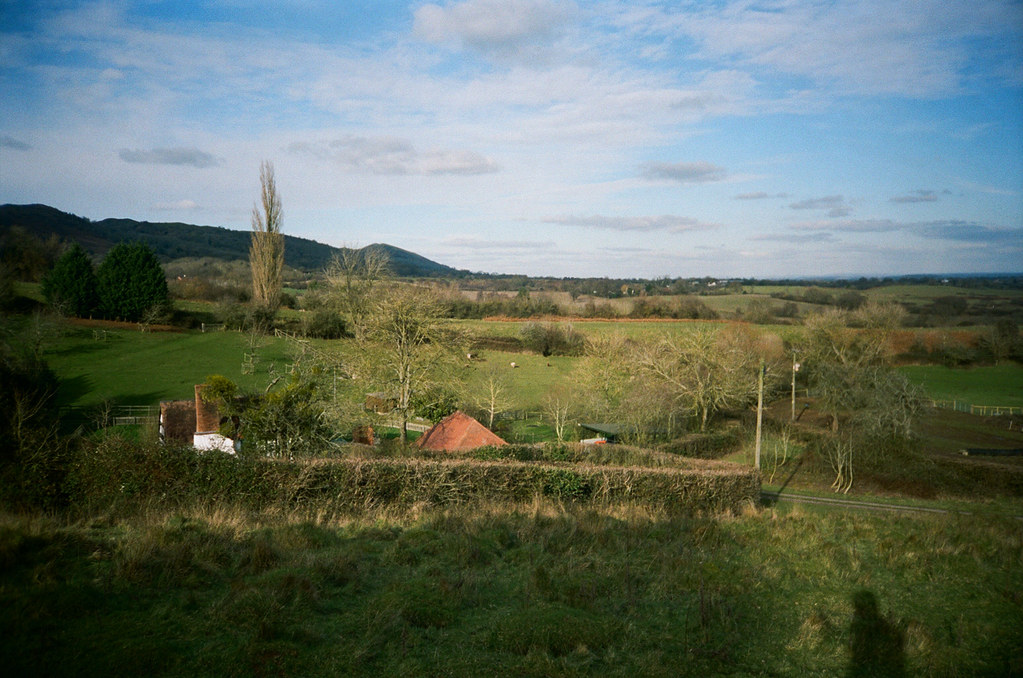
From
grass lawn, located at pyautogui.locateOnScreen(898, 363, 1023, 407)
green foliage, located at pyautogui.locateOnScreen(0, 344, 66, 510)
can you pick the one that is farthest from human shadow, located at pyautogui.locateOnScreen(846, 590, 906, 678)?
grass lawn, located at pyautogui.locateOnScreen(898, 363, 1023, 407)

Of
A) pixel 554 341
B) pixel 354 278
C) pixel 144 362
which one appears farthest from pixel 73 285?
pixel 554 341

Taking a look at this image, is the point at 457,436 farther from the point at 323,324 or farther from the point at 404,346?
the point at 323,324

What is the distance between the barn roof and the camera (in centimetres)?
2411

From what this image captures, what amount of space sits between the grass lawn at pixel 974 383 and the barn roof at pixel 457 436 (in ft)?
144

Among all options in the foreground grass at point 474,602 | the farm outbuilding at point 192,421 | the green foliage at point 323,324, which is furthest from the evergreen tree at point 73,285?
the foreground grass at point 474,602

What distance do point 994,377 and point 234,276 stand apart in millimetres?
89482

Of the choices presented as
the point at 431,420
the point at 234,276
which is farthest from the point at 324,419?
the point at 234,276

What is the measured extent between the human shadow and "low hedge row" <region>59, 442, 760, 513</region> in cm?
740

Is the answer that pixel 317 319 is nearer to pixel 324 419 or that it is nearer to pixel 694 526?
pixel 324 419

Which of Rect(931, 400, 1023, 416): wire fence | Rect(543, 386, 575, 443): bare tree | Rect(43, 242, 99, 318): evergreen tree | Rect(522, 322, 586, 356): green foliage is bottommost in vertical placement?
Rect(931, 400, 1023, 416): wire fence

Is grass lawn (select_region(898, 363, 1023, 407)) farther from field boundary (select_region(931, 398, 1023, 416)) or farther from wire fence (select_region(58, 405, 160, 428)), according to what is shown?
wire fence (select_region(58, 405, 160, 428))

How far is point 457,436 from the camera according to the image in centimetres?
2469

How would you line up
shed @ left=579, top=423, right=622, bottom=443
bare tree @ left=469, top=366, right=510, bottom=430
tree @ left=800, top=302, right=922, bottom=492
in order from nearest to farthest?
1. tree @ left=800, top=302, right=922, bottom=492
2. shed @ left=579, top=423, right=622, bottom=443
3. bare tree @ left=469, top=366, right=510, bottom=430

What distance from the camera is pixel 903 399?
3178cm
